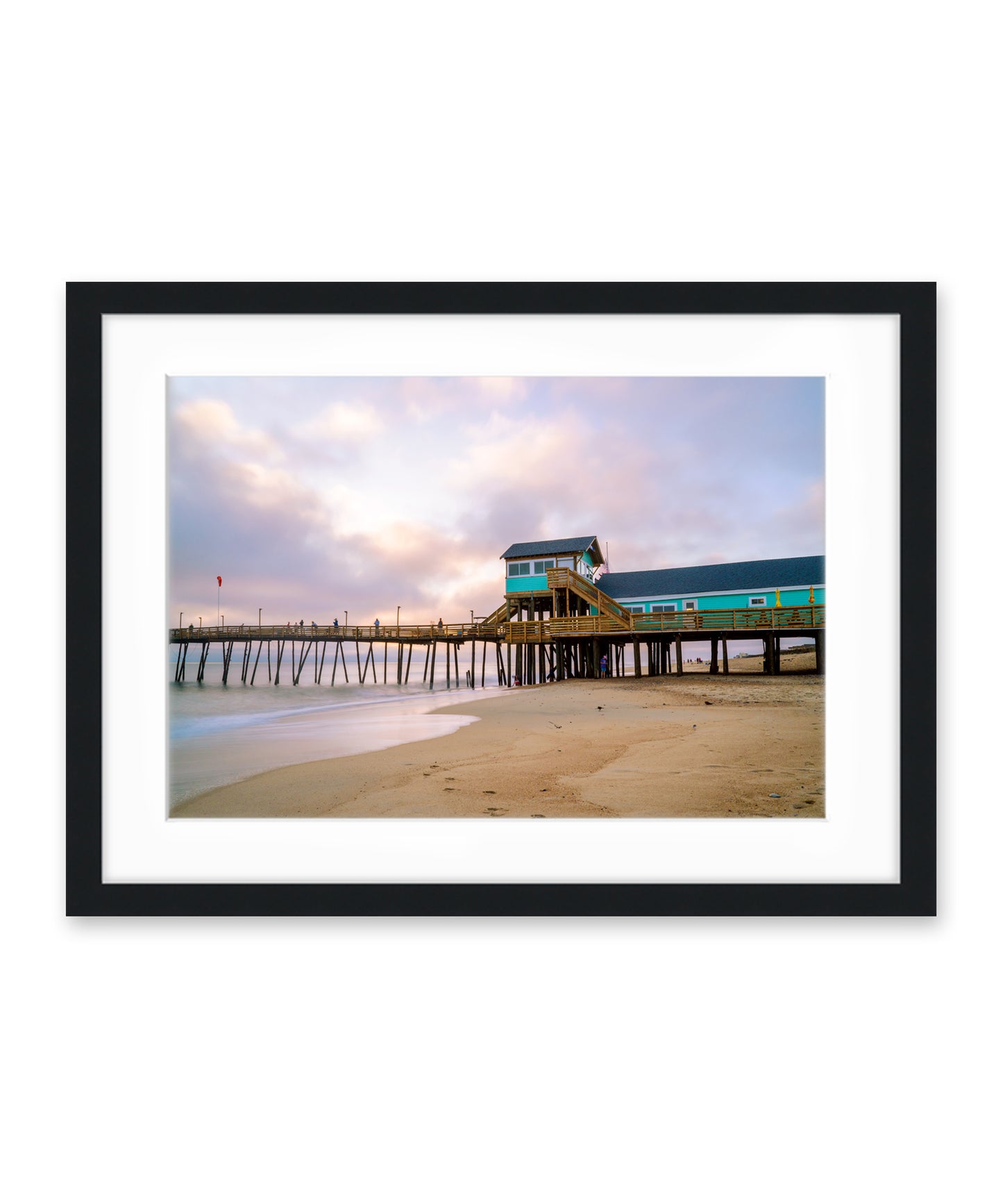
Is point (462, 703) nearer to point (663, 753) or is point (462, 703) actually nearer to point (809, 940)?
point (663, 753)

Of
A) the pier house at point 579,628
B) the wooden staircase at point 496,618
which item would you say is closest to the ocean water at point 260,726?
the pier house at point 579,628

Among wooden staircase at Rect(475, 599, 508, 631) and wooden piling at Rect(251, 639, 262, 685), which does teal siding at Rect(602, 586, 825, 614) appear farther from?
wooden piling at Rect(251, 639, 262, 685)

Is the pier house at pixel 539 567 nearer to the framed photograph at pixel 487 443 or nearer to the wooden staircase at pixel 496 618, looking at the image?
the wooden staircase at pixel 496 618

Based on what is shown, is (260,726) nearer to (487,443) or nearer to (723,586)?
(487,443)

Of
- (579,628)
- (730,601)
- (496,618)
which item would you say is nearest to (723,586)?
(730,601)

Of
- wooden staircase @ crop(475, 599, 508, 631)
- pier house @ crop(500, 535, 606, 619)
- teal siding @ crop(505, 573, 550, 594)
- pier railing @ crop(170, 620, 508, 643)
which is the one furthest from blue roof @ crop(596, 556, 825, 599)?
pier railing @ crop(170, 620, 508, 643)

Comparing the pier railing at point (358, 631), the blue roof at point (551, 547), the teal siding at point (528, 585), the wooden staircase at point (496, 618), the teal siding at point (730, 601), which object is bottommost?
the pier railing at point (358, 631)
